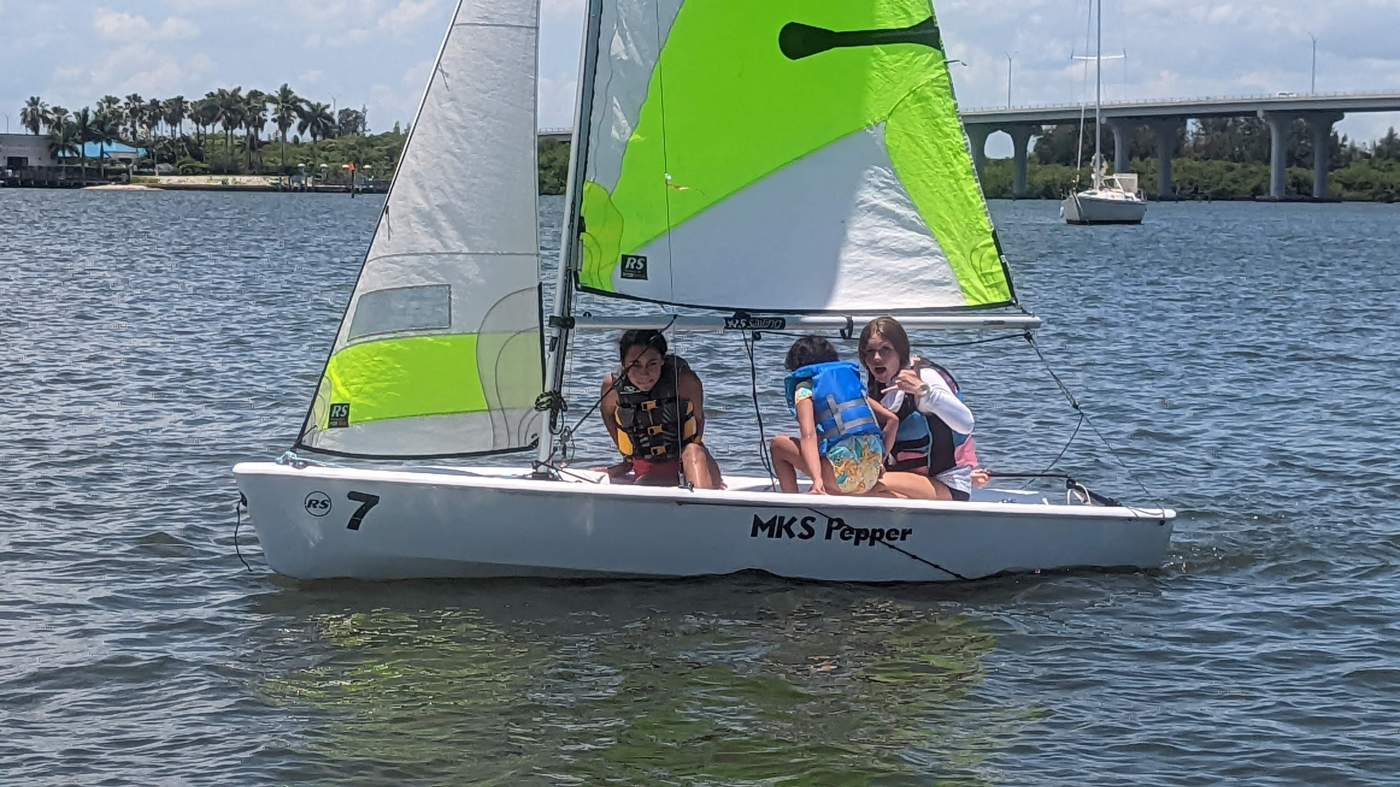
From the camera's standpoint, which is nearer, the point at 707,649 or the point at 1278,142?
the point at 707,649

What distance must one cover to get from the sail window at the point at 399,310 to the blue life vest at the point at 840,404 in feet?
6.86

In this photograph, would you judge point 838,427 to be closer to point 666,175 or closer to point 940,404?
point 940,404

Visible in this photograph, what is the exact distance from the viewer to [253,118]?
170 m

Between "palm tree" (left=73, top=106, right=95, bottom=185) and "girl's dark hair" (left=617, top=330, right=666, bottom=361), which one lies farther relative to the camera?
"palm tree" (left=73, top=106, right=95, bottom=185)

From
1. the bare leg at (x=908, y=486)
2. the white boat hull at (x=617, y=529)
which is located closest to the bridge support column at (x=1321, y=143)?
the white boat hull at (x=617, y=529)


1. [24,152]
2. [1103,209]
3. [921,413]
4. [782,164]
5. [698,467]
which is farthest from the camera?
[24,152]

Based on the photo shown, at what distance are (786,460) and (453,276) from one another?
2.12 m

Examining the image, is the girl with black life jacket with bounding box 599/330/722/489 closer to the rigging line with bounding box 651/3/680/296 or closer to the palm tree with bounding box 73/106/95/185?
the rigging line with bounding box 651/3/680/296

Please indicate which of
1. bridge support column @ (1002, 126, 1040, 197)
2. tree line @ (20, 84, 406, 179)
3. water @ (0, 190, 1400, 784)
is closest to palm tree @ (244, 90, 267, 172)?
tree line @ (20, 84, 406, 179)

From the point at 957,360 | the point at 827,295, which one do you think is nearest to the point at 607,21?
the point at 827,295

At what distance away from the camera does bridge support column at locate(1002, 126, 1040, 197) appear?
10888cm

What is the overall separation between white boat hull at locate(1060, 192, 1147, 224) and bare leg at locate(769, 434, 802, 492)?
69.8 m

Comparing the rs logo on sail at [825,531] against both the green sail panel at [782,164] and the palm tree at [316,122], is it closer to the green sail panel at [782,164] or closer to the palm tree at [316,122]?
the green sail panel at [782,164]

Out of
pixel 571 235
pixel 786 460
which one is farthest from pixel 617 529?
pixel 571 235
